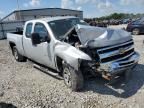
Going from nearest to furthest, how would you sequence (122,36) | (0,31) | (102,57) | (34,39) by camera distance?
(102,57), (122,36), (34,39), (0,31)

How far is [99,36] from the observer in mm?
6004

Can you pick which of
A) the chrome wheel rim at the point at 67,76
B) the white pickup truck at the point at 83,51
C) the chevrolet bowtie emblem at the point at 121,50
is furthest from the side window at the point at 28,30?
the chevrolet bowtie emblem at the point at 121,50

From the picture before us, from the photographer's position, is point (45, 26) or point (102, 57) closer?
point (102, 57)

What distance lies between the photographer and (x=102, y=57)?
561cm

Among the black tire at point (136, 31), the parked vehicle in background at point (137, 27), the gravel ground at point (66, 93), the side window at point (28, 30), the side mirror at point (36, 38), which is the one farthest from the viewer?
the black tire at point (136, 31)

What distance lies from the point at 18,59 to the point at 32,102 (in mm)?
5040

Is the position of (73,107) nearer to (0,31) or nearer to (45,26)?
(45,26)

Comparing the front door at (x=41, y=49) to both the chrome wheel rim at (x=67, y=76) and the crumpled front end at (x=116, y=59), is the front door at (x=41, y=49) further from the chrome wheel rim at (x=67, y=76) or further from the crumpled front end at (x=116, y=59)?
the crumpled front end at (x=116, y=59)

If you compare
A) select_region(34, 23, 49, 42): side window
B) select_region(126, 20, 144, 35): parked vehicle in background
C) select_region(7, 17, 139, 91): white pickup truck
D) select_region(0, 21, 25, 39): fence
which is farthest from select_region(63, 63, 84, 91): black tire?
select_region(0, 21, 25, 39): fence

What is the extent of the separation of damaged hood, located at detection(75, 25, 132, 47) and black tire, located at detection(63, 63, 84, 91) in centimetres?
76

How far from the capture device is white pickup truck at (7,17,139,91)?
18.5 feet

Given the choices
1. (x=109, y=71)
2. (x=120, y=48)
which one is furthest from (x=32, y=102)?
(x=120, y=48)

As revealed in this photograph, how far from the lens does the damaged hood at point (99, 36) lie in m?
5.73

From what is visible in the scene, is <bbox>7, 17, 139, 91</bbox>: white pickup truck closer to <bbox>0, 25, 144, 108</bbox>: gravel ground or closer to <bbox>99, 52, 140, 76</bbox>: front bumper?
<bbox>99, 52, 140, 76</bbox>: front bumper
